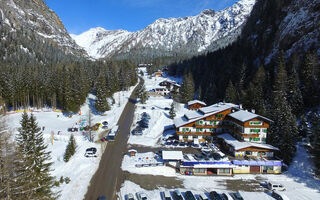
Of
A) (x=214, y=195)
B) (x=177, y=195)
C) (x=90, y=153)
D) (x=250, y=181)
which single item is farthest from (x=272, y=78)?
(x=90, y=153)

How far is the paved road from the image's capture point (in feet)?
103

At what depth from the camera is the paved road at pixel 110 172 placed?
3134 centimetres

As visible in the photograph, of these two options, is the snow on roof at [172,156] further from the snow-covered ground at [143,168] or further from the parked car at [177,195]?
the parked car at [177,195]

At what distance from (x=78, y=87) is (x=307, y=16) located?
9944 cm

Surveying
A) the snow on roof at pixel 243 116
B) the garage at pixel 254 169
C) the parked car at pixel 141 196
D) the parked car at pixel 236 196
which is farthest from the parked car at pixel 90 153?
the snow on roof at pixel 243 116

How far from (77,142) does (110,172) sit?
18.1 metres

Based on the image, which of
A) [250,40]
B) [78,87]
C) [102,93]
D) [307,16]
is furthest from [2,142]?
[250,40]

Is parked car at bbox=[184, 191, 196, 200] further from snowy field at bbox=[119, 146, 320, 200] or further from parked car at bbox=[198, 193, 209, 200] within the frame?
snowy field at bbox=[119, 146, 320, 200]

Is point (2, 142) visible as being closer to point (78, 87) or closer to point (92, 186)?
point (92, 186)

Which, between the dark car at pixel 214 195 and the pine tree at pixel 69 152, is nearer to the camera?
the dark car at pixel 214 195

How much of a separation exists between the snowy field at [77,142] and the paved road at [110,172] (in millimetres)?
1275

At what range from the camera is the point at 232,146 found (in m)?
46.0

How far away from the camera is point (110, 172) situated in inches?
1474

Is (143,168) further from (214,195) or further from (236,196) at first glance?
(236,196)
